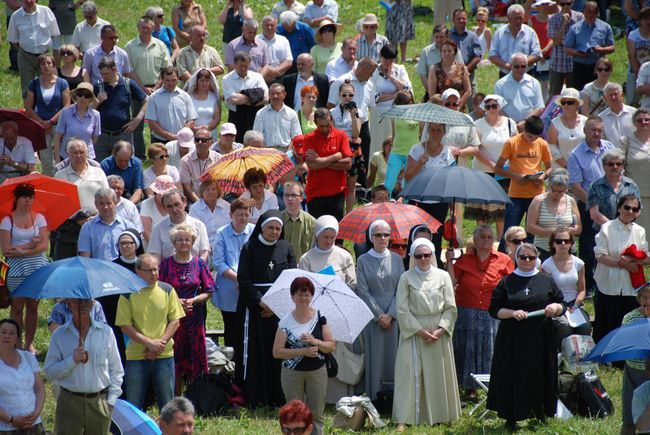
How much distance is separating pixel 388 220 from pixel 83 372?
383 cm

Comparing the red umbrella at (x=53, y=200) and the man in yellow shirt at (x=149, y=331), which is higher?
the red umbrella at (x=53, y=200)

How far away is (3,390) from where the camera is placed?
9.63 meters

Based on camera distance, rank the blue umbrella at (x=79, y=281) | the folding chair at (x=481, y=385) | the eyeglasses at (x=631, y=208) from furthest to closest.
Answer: the eyeglasses at (x=631, y=208), the folding chair at (x=481, y=385), the blue umbrella at (x=79, y=281)

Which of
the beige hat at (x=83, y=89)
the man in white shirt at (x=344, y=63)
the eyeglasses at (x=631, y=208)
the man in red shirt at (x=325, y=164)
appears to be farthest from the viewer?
the man in white shirt at (x=344, y=63)

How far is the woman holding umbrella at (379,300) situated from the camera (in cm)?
1182

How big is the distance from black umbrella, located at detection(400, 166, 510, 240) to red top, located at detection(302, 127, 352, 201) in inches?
86.6

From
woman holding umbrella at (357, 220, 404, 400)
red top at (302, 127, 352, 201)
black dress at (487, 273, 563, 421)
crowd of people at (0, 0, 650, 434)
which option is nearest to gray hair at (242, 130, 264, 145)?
crowd of people at (0, 0, 650, 434)

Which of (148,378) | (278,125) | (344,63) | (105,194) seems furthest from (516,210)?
(148,378)

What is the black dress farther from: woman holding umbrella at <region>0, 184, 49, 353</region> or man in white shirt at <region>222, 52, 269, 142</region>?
man in white shirt at <region>222, 52, 269, 142</region>

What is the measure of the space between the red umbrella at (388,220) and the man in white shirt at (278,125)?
3428mm

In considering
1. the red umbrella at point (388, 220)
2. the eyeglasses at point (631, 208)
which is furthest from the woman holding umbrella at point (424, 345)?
the eyeglasses at point (631, 208)

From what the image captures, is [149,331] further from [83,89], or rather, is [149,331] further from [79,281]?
[83,89]

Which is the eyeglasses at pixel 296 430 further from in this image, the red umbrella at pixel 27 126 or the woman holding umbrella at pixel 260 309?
the red umbrella at pixel 27 126

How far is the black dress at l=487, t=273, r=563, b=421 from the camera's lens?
11.2 m
